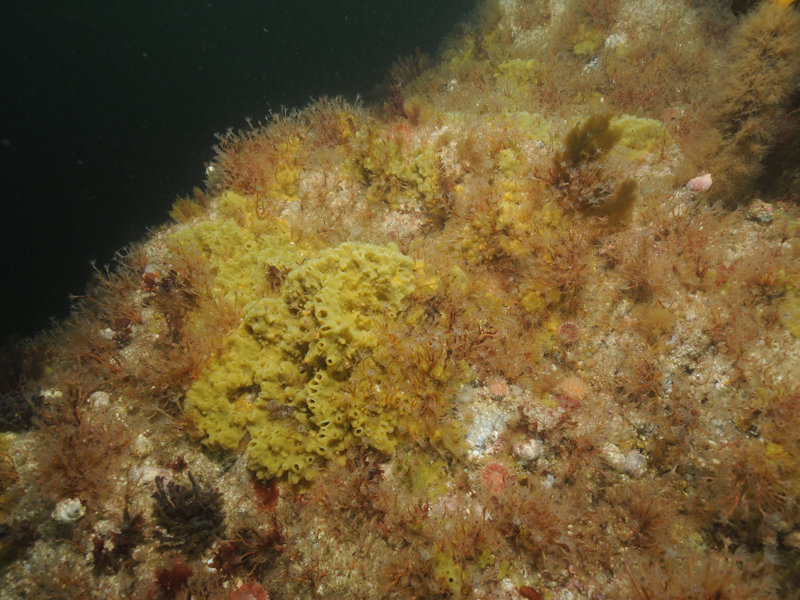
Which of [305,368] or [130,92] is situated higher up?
[130,92]

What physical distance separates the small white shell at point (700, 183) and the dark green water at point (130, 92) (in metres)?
14.0

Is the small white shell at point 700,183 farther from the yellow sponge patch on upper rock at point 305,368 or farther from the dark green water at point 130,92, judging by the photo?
the dark green water at point 130,92

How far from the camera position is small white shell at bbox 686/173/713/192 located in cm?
455

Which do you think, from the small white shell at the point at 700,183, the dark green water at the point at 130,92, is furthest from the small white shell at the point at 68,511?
the dark green water at the point at 130,92

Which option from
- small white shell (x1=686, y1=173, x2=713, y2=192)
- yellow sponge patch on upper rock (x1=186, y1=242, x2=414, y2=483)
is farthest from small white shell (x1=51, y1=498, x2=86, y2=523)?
small white shell (x1=686, y1=173, x2=713, y2=192)

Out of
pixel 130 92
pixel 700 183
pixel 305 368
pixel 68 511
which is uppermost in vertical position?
pixel 130 92

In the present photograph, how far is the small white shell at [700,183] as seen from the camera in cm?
455

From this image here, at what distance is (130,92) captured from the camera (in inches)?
1398

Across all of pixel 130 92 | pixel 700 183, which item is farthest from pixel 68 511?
pixel 130 92

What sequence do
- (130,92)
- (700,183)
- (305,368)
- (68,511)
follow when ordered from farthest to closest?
(130,92)
(700,183)
(305,368)
(68,511)

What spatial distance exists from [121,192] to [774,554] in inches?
1257

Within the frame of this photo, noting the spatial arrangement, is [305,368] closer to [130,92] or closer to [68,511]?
[68,511]

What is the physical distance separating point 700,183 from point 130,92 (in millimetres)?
47943

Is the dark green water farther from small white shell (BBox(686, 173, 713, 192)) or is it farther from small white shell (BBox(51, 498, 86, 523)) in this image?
small white shell (BBox(686, 173, 713, 192))
